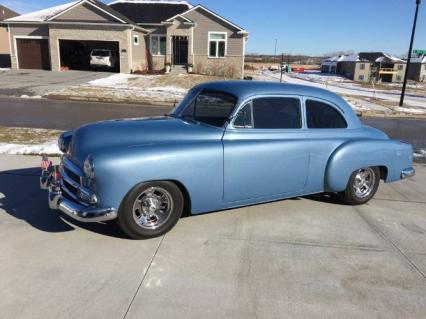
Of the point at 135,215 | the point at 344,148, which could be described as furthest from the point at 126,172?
the point at 344,148

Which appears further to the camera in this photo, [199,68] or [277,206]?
[199,68]

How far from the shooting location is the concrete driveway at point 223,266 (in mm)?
3088

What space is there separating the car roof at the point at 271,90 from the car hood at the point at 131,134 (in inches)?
21.2

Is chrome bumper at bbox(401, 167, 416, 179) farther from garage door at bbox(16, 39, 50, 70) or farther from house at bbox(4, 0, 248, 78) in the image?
garage door at bbox(16, 39, 50, 70)

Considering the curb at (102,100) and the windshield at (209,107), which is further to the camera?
the curb at (102,100)

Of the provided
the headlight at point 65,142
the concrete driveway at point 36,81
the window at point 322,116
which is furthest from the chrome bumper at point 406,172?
the concrete driveway at point 36,81

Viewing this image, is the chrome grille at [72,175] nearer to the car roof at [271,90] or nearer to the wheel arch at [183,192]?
the wheel arch at [183,192]

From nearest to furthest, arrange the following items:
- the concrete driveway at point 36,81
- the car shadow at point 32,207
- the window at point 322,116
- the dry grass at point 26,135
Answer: the car shadow at point 32,207, the window at point 322,116, the dry grass at point 26,135, the concrete driveway at point 36,81

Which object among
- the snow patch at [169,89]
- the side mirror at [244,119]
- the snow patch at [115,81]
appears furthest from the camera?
the snow patch at [115,81]

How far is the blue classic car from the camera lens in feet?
12.5

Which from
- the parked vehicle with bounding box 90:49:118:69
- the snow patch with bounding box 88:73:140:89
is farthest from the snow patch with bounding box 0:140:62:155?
the parked vehicle with bounding box 90:49:118:69

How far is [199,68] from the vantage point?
102 ft

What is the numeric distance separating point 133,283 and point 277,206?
96.9 inches

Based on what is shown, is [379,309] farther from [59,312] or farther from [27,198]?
[27,198]
